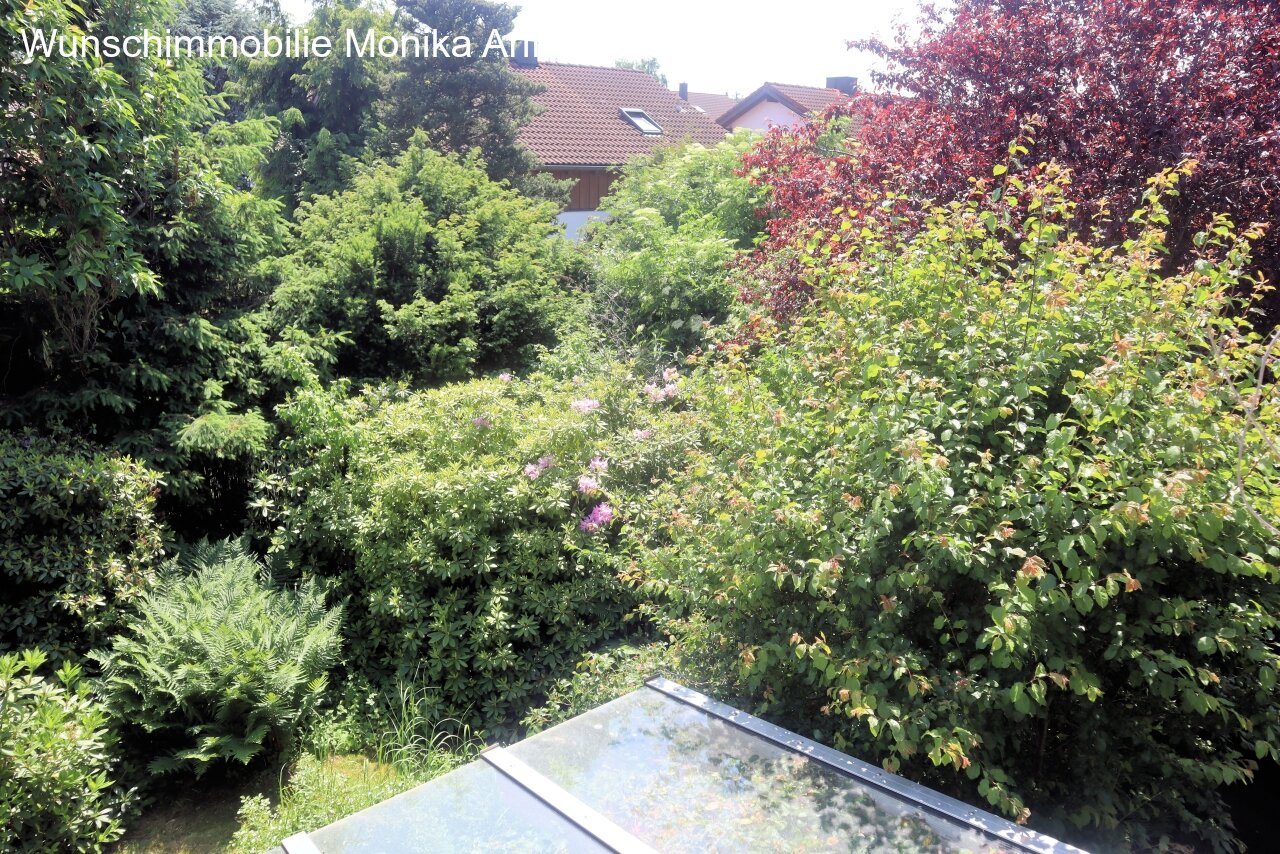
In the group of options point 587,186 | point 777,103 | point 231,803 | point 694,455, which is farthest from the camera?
point 777,103

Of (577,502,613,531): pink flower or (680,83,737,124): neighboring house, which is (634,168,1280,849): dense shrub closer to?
(577,502,613,531): pink flower

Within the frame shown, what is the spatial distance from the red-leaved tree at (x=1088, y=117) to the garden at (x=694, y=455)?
26mm

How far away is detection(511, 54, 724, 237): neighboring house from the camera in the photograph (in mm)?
20484

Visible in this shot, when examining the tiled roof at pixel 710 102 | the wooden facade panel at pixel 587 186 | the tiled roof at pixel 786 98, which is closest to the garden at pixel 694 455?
the wooden facade panel at pixel 587 186

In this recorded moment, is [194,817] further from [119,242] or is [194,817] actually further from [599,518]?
[119,242]

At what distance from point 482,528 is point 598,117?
19887 millimetres

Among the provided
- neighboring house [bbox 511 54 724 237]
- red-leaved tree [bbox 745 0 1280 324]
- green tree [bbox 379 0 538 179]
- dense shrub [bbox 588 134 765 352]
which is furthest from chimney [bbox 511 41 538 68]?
red-leaved tree [bbox 745 0 1280 324]

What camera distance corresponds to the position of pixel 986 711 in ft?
8.96

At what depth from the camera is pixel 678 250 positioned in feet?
24.6

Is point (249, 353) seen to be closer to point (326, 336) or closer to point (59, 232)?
point (326, 336)

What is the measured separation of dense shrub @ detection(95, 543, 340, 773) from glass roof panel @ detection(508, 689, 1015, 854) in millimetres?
2127

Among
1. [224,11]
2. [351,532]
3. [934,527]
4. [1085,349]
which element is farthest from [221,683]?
[224,11]

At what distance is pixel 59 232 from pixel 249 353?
5.15 ft

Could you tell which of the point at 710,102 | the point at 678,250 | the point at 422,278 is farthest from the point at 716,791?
the point at 710,102
